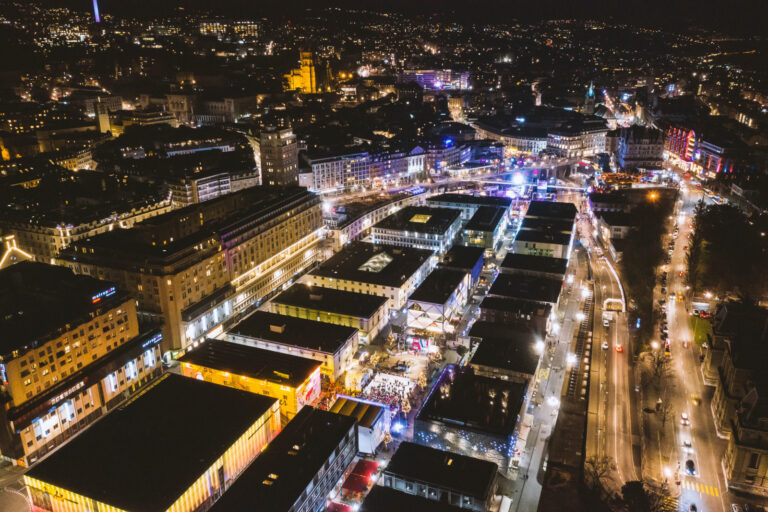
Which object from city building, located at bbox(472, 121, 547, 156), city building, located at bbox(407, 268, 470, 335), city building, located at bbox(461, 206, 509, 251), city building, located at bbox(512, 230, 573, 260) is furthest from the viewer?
city building, located at bbox(472, 121, 547, 156)

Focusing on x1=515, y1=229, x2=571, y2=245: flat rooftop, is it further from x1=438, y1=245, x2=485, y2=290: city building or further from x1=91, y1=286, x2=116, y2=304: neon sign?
x1=91, y1=286, x2=116, y2=304: neon sign

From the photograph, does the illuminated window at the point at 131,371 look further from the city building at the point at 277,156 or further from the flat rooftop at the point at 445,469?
the city building at the point at 277,156

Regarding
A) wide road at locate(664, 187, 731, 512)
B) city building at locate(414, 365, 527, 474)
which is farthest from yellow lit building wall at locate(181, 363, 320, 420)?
wide road at locate(664, 187, 731, 512)

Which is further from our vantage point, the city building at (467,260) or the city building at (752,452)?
the city building at (467,260)

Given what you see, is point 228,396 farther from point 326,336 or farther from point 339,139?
point 339,139

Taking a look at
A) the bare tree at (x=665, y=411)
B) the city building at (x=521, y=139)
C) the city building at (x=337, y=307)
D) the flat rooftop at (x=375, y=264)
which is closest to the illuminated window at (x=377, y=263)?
the flat rooftop at (x=375, y=264)
